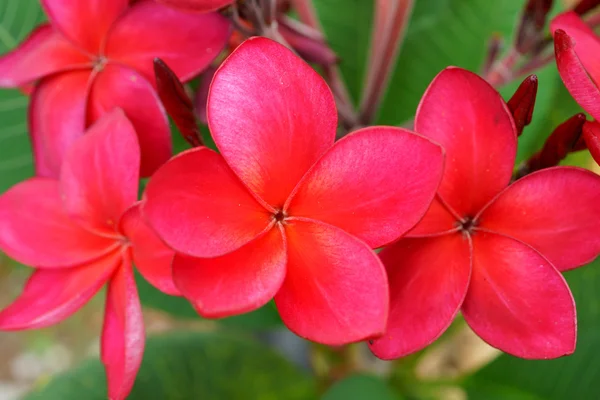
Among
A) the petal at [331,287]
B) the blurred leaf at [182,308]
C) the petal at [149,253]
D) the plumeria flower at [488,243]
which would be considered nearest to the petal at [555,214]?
the plumeria flower at [488,243]

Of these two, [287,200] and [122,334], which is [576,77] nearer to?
[287,200]

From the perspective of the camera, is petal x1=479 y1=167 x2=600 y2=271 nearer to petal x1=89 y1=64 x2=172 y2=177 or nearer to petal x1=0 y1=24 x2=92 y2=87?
petal x1=89 y1=64 x2=172 y2=177

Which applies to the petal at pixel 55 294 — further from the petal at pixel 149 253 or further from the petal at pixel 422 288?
the petal at pixel 422 288

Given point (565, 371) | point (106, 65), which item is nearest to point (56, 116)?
point (106, 65)

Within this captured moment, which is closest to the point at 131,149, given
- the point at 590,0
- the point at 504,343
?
the point at 504,343

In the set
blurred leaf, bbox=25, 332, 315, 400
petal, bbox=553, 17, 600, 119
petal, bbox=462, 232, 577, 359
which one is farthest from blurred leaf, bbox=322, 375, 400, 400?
petal, bbox=553, 17, 600, 119

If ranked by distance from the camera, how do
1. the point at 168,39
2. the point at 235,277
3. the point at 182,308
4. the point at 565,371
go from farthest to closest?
the point at 182,308 < the point at 565,371 < the point at 168,39 < the point at 235,277
